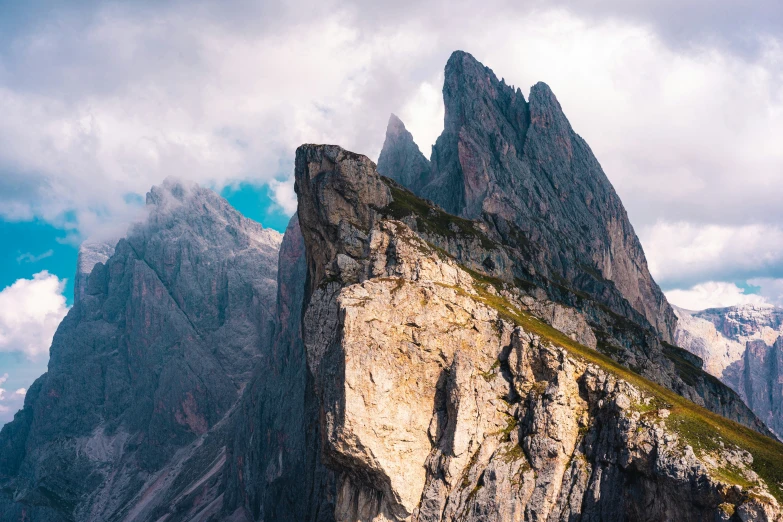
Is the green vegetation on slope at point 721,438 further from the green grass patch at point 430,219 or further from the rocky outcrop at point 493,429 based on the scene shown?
the green grass patch at point 430,219

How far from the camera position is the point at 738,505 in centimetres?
5384

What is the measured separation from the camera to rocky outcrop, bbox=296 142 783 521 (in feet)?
204

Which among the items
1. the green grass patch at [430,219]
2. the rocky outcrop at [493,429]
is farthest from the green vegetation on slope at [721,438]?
the green grass patch at [430,219]

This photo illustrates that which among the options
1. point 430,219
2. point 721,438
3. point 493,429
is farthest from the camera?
point 430,219

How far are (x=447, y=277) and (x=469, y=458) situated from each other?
35.6 meters

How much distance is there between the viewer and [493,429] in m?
74.9

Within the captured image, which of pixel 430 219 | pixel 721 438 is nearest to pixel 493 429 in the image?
pixel 721 438

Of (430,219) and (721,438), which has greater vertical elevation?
(430,219)

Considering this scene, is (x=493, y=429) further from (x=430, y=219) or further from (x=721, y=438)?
(x=430, y=219)

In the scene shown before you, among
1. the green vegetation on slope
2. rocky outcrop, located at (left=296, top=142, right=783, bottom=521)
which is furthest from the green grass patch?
the green vegetation on slope

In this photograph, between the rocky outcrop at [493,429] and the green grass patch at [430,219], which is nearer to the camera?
the rocky outcrop at [493,429]

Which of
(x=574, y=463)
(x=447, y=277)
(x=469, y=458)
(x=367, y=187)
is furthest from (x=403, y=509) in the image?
(x=367, y=187)

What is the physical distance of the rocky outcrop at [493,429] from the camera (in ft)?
204

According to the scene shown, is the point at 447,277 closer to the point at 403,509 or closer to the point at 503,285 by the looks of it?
the point at 503,285
